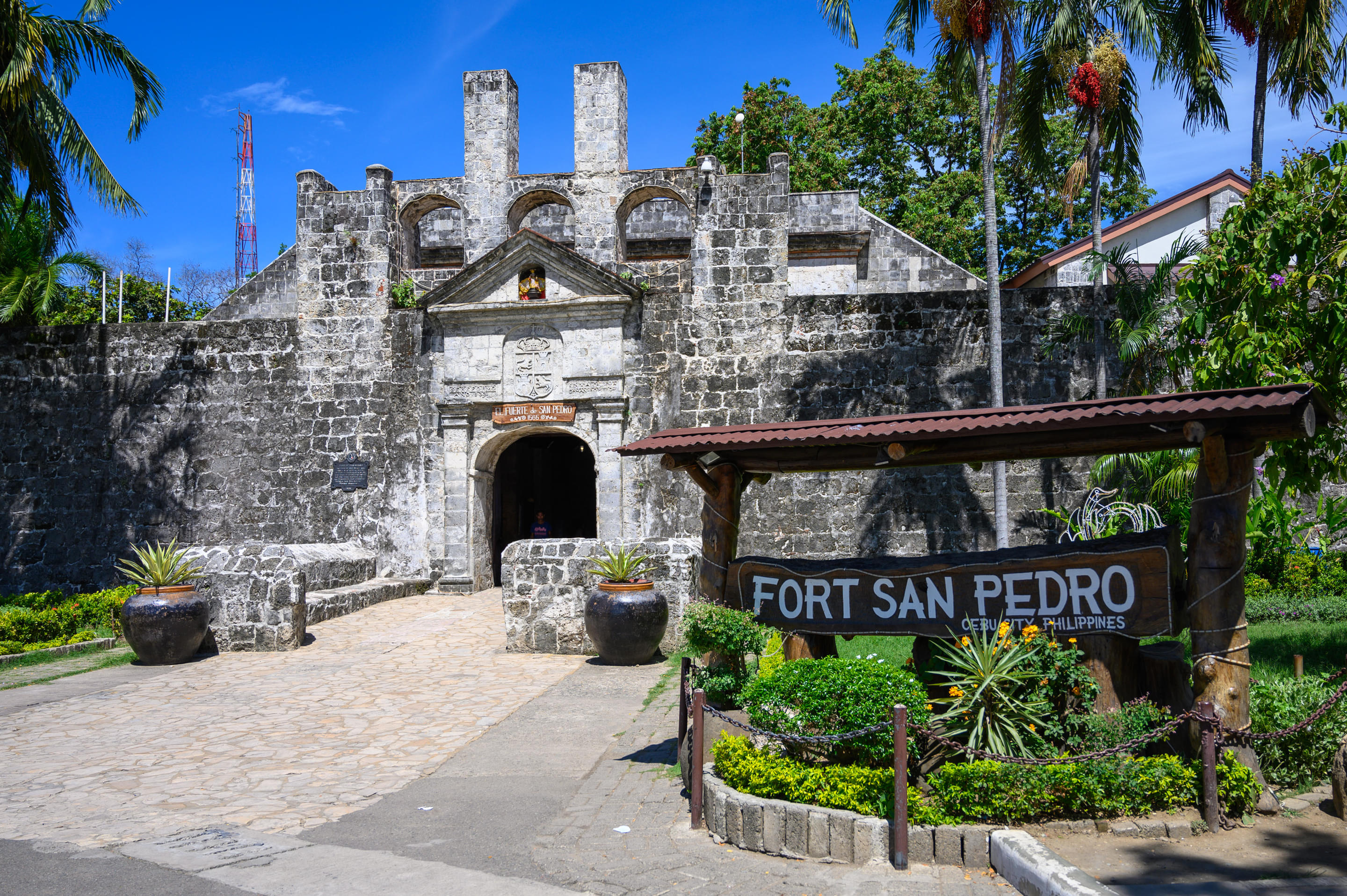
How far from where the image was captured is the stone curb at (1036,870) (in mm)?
4055

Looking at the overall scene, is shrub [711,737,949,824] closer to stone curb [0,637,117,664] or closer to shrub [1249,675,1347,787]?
shrub [1249,675,1347,787]

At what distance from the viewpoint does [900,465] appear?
20.8ft

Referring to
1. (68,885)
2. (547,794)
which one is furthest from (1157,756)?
(68,885)

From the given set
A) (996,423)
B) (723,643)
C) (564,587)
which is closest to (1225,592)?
(996,423)

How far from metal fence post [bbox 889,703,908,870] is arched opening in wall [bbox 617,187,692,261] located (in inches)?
613

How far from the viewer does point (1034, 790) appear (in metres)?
4.97

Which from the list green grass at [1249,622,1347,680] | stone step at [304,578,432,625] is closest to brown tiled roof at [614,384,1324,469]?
green grass at [1249,622,1347,680]

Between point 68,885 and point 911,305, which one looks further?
point 911,305

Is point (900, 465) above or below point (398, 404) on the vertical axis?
below

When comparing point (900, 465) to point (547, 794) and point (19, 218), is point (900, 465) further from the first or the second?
point (19, 218)

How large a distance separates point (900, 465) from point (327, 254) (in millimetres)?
12958

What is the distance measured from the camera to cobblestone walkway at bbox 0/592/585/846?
5902 millimetres

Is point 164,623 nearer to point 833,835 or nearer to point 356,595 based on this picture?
point 356,595

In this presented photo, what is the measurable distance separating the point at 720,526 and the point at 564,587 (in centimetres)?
492
